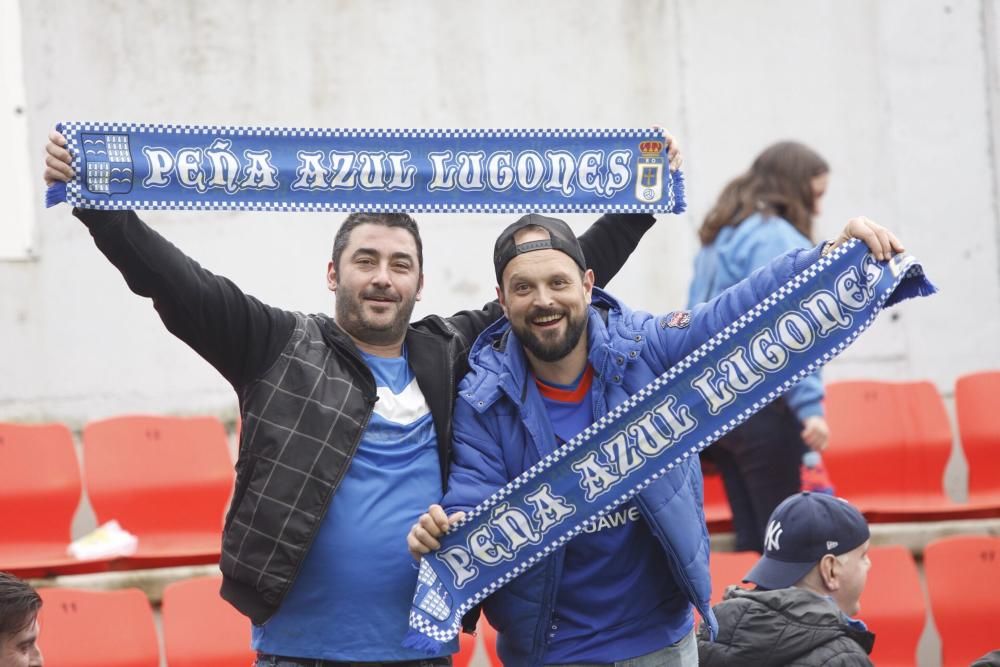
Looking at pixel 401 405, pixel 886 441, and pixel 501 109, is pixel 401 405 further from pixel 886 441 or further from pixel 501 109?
pixel 501 109

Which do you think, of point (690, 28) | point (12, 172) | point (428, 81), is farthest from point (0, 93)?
point (690, 28)

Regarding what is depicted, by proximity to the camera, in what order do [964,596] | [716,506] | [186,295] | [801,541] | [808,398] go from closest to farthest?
[186,295], [801,541], [808,398], [964,596], [716,506]

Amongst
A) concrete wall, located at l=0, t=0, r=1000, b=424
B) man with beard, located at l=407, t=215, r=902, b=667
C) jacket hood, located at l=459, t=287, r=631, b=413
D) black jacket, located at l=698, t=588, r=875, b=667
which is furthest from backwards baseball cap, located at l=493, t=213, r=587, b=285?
concrete wall, located at l=0, t=0, r=1000, b=424

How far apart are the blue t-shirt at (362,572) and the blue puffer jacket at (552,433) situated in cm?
14

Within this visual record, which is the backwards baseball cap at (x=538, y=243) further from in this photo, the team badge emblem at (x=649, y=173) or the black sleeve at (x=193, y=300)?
the black sleeve at (x=193, y=300)

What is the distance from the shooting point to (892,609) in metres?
5.68

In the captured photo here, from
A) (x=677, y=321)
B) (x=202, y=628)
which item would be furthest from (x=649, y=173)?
(x=202, y=628)

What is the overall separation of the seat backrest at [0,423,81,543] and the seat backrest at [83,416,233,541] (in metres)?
0.09

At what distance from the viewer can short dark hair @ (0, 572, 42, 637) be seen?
344 cm

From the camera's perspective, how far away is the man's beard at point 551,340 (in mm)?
3332

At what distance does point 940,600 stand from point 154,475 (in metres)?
3.49

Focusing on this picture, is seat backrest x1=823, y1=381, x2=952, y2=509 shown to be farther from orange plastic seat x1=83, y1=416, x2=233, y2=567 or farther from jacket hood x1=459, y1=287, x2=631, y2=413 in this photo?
jacket hood x1=459, y1=287, x2=631, y2=413

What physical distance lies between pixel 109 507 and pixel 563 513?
337 cm

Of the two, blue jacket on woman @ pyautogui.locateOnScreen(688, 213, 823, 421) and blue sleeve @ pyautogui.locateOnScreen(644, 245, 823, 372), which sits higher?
blue jacket on woman @ pyautogui.locateOnScreen(688, 213, 823, 421)
